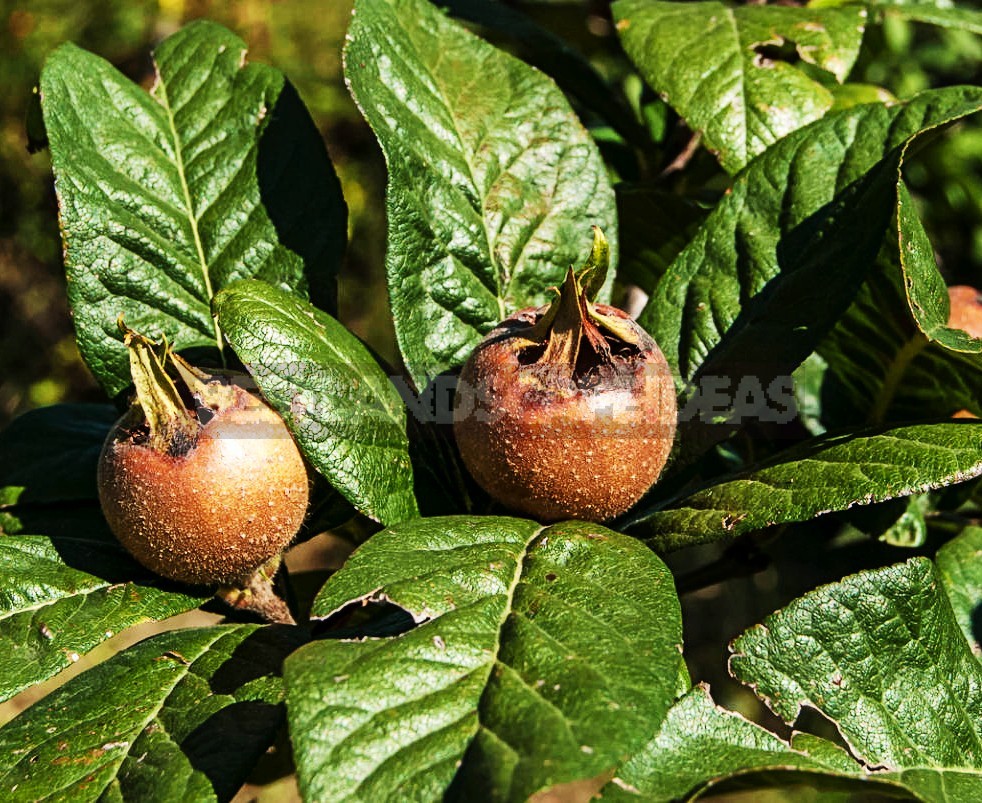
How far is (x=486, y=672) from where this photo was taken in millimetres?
1172

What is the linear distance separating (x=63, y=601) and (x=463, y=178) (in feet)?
2.86

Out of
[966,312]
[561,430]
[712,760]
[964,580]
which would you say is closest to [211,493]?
[561,430]

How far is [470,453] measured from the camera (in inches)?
58.2

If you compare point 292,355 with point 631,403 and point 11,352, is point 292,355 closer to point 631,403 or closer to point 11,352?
point 631,403

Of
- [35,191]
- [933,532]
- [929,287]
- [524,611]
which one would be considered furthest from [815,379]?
[35,191]

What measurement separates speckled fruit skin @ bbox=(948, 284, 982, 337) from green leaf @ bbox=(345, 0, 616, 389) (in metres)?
0.70

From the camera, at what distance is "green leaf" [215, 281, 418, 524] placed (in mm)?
1392

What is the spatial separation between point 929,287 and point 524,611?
29.5 inches

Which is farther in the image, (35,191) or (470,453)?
(35,191)

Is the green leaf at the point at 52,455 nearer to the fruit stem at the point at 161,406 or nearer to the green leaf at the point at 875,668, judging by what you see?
the fruit stem at the point at 161,406

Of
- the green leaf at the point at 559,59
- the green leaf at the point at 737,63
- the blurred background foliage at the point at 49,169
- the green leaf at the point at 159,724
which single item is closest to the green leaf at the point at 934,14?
the green leaf at the point at 737,63

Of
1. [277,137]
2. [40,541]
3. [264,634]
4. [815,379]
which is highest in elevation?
[277,137]

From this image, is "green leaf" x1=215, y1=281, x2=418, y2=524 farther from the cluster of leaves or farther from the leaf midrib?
→ the leaf midrib

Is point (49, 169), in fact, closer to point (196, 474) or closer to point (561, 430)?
point (196, 474)
